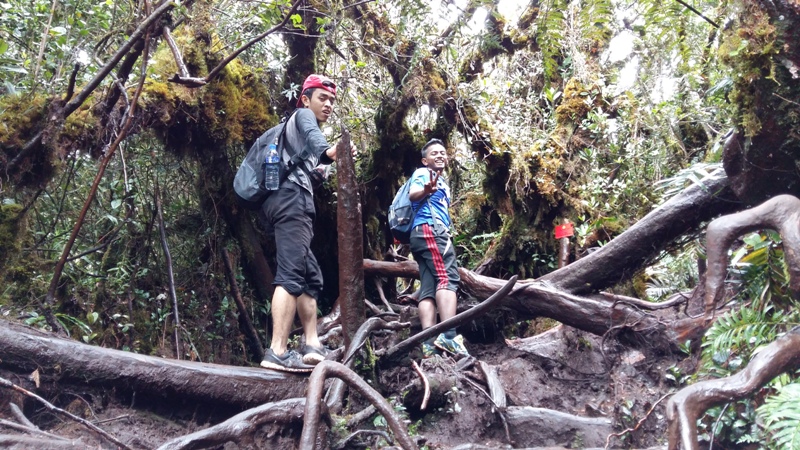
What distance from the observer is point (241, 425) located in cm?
371

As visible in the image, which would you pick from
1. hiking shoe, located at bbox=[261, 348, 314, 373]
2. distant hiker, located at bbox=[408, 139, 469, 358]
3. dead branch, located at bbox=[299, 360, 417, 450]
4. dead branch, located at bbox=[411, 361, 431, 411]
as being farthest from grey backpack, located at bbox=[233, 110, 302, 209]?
dead branch, located at bbox=[411, 361, 431, 411]

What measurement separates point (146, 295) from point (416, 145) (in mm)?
3485

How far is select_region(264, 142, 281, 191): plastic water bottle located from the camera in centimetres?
488

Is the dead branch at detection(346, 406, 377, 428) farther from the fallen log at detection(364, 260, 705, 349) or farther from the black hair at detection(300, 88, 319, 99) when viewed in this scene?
the black hair at detection(300, 88, 319, 99)

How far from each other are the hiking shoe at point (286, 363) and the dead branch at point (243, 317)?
188cm

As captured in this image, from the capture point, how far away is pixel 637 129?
8.67m

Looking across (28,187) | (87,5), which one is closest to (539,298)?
(28,187)

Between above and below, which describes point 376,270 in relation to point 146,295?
above

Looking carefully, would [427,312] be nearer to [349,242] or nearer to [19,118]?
[349,242]

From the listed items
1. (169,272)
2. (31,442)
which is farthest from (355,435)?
(169,272)

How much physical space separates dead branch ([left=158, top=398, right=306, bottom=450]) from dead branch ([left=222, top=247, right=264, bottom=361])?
2670 mm

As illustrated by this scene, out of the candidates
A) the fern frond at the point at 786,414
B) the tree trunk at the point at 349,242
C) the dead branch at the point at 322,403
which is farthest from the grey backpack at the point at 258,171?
the fern frond at the point at 786,414

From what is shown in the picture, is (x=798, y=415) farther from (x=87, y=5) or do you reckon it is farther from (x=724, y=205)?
(x=87, y=5)

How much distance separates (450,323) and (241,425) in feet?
5.62
